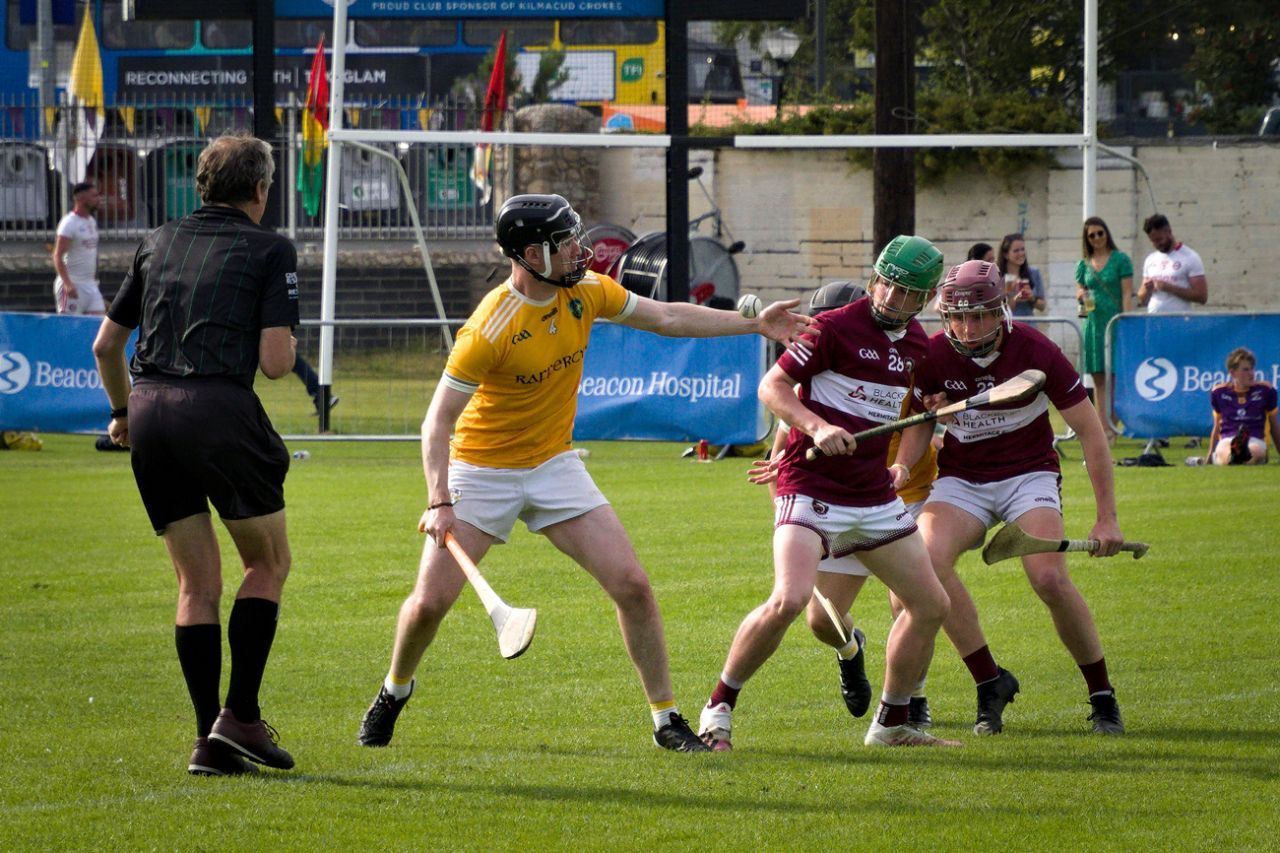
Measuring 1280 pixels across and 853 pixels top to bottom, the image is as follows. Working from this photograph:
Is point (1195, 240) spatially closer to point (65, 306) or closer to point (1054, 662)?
point (65, 306)

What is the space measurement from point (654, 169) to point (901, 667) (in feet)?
82.3

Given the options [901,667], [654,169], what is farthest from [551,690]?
[654,169]

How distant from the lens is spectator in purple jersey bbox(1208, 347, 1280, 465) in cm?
1480

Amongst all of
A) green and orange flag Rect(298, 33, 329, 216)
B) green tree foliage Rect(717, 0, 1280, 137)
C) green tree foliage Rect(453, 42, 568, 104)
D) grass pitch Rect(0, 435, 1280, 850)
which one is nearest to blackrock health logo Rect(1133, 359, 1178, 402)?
grass pitch Rect(0, 435, 1280, 850)

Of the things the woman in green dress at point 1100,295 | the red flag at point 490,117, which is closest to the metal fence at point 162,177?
the red flag at point 490,117

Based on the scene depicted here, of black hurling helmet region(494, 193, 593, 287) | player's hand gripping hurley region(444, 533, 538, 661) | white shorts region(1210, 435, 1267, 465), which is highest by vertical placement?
black hurling helmet region(494, 193, 593, 287)

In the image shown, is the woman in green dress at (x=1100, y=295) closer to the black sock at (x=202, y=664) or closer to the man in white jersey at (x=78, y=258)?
the man in white jersey at (x=78, y=258)

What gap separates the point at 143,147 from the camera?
27328 millimetres

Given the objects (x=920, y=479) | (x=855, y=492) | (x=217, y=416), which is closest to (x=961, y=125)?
(x=920, y=479)

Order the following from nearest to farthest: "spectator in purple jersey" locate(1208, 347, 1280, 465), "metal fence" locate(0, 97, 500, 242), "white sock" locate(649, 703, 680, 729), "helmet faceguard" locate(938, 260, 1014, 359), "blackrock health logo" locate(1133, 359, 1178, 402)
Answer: "white sock" locate(649, 703, 680, 729), "helmet faceguard" locate(938, 260, 1014, 359), "spectator in purple jersey" locate(1208, 347, 1280, 465), "blackrock health logo" locate(1133, 359, 1178, 402), "metal fence" locate(0, 97, 500, 242)

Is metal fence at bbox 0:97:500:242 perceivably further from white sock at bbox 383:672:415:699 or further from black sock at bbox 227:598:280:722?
black sock at bbox 227:598:280:722

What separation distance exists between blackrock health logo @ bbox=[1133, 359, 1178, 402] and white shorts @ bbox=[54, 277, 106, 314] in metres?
10.6

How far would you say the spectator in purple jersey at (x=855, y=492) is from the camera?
20.7ft

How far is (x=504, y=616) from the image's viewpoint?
6059mm
